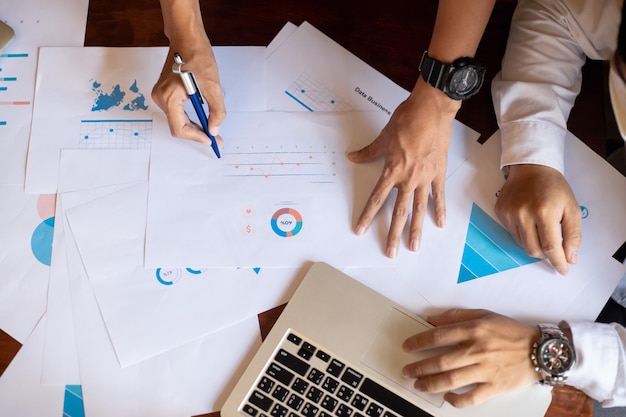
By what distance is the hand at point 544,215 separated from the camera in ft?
2.58

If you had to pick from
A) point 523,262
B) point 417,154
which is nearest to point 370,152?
point 417,154

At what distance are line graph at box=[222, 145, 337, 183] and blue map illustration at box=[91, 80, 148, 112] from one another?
0.55ft

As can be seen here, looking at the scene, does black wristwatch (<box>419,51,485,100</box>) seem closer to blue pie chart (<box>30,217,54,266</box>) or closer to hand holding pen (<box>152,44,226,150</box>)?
hand holding pen (<box>152,44,226,150</box>)

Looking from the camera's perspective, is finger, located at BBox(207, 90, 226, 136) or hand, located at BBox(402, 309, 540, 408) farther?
finger, located at BBox(207, 90, 226, 136)

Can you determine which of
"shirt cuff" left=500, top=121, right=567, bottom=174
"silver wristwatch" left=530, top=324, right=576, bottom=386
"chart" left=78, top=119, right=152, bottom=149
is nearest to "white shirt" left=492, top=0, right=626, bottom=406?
"shirt cuff" left=500, top=121, right=567, bottom=174

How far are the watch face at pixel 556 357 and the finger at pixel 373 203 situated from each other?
0.29 meters

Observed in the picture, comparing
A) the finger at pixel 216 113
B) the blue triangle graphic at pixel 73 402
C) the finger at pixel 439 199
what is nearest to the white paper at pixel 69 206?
the blue triangle graphic at pixel 73 402

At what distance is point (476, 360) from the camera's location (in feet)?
2.37

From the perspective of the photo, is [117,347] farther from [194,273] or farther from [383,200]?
[383,200]

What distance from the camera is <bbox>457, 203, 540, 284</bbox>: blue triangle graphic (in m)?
0.80

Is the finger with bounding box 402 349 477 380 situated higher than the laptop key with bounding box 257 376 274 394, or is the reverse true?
the finger with bounding box 402 349 477 380

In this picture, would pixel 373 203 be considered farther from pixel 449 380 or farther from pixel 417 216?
pixel 449 380

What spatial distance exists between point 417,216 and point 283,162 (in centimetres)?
Answer: 22

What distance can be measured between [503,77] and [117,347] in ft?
2.30
